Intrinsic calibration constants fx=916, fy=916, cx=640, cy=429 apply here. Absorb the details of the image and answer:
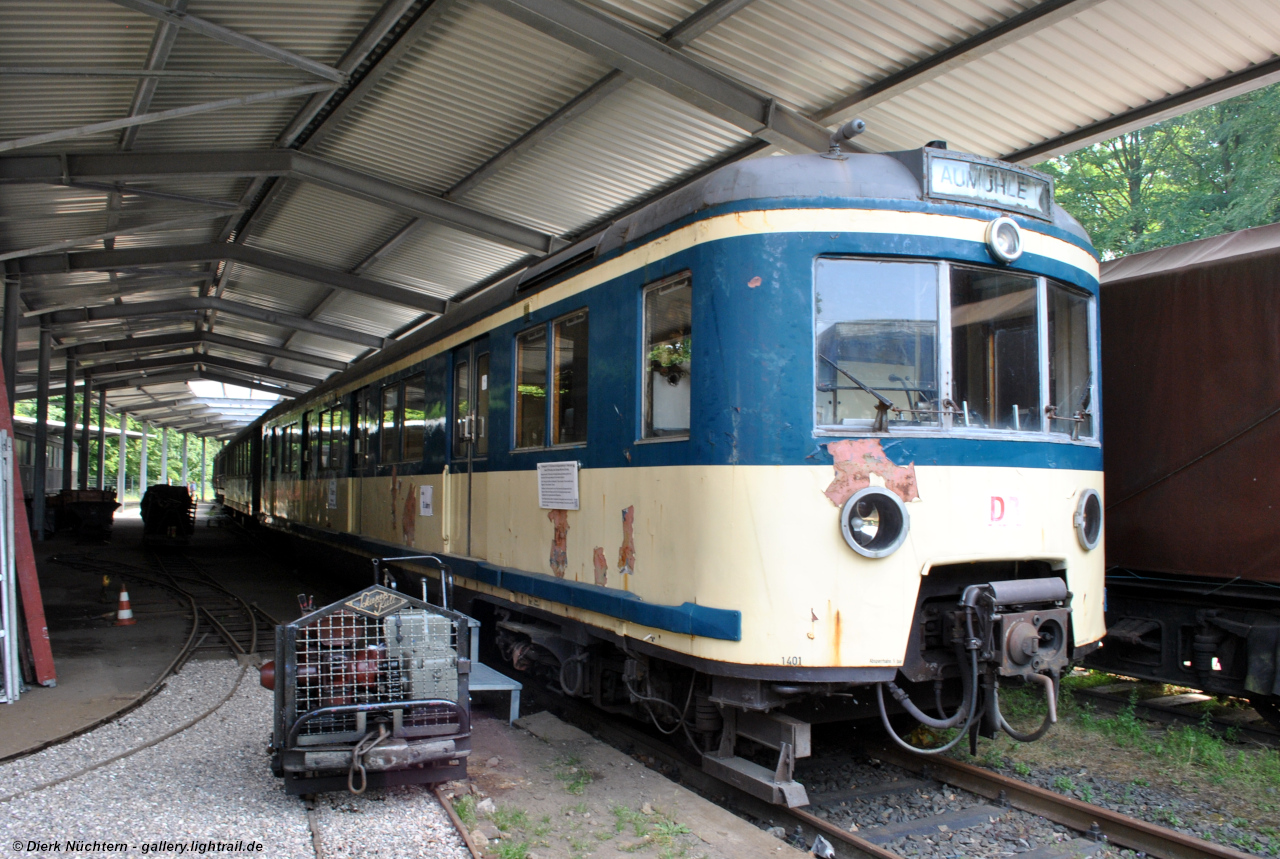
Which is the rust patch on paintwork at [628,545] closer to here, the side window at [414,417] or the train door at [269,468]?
the side window at [414,417]

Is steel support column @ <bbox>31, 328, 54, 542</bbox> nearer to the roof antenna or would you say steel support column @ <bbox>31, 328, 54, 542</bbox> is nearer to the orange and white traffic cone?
the orange and white traffic cone

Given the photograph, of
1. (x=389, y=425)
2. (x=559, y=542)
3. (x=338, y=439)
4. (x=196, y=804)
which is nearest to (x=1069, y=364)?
(x=559, y=542)

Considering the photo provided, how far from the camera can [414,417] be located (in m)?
8.77

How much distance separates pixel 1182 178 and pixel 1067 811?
70.5 feet

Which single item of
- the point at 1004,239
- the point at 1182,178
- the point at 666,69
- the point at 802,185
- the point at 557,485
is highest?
the point at 1182,178

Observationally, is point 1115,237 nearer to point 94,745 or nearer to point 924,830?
point 924,830

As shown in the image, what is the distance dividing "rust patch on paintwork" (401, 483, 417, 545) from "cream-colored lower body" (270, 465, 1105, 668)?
3.59 m

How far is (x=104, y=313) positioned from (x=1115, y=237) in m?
23.5

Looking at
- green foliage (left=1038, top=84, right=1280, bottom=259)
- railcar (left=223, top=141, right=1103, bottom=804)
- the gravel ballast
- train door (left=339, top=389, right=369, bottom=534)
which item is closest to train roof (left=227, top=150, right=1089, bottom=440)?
railcar (left=223, top=141, right=1103, bottom=804)

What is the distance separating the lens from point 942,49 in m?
8.45

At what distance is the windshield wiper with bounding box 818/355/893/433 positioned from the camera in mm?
4371

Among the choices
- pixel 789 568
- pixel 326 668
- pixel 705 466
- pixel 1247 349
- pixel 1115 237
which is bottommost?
pixel 326 668

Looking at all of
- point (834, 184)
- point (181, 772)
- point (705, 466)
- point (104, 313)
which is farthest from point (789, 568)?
point (104, 313)

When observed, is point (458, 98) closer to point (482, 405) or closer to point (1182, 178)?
point (482, 405)
